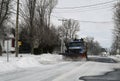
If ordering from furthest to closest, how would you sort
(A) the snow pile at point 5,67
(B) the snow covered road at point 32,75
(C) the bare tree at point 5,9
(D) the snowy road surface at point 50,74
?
(C) the bare tree at point 5,9 < (A) the snow pile at point 5,67 < (D) the snowy road surface at point 50,74 < (B) the snow covered road at point 32,75

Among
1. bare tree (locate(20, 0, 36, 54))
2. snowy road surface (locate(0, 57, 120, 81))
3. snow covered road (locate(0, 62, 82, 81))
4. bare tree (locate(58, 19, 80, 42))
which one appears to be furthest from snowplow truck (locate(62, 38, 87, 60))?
bare tree (locate(58, 19, 80, 42))

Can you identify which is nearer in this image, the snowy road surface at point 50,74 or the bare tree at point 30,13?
the snowy road surface at point 50,74

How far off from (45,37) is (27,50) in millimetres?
30114

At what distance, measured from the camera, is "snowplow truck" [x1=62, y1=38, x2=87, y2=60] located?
55.1 metres

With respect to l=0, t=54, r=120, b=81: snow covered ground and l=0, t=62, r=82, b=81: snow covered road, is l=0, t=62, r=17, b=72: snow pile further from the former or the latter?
l=0, t=62, r=82, b=81: snow covered road

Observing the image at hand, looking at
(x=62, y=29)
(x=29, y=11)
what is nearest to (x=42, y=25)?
(x=29, y=11)

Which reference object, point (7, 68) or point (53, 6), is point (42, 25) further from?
point (7, 68)

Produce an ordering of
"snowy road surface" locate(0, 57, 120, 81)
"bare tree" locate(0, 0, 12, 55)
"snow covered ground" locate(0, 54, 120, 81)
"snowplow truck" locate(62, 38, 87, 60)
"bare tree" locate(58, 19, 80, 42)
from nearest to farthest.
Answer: "snowy road surface" locate(0, 57, 120, 81) → "snow covered ground" locate(0, 54, 120, 81) → "snowplow truck" locate(62, 38, 87, 60) → "bare tree" locate(0, 0, 12, 55) → "bare tree" locate(58, 19, 80, 42)

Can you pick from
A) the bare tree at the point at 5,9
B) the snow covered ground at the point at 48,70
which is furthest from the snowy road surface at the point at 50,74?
the bare tree at the point at 5,9

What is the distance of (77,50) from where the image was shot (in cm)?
5531

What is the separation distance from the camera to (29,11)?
64.8 metres

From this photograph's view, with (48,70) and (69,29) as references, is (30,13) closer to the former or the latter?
(48,70)

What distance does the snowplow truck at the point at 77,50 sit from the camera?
55.1m

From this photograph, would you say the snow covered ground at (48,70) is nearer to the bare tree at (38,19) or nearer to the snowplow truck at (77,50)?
the snowplow truck at (77,50)
